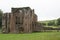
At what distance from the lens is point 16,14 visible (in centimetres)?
5956

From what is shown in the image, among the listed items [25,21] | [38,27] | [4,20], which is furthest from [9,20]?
[38,27]

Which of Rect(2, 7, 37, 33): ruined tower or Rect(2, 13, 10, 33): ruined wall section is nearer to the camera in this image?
Rect(2, 7, 37, 33): ruined tower

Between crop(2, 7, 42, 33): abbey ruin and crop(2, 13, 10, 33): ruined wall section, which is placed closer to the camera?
crop(2, 7, 42, 33): abbey ruin

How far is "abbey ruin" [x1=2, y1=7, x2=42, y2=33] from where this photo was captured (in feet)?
192

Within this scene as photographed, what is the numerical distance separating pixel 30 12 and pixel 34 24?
499cm

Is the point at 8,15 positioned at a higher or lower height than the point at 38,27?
higher

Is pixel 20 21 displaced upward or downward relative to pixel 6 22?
upward

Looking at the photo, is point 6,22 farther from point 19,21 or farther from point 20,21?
point 20,21

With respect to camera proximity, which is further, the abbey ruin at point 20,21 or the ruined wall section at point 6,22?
the ruined wall section at point 6,22

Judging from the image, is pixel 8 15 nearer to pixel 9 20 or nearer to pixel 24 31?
pixel 9 20

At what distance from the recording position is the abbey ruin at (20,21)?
58.6m

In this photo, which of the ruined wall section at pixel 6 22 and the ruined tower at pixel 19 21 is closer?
the ruined tower at pixel 19 21

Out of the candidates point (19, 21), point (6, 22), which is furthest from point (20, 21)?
point (6, 22)

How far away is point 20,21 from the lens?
59.2 meters
